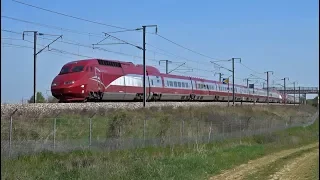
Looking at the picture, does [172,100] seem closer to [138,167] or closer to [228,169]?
[228,169]

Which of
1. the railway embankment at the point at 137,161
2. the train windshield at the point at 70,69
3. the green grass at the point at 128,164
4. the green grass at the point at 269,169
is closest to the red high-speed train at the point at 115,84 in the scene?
the train windshield at the point at 70,69

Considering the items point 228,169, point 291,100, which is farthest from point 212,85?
point 291,100

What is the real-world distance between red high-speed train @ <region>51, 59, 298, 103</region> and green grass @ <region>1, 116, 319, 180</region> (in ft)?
50.9

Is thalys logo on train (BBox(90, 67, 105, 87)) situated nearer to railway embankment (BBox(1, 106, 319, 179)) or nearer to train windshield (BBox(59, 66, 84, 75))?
train windshield (BBox(59, 66, 84, 75))

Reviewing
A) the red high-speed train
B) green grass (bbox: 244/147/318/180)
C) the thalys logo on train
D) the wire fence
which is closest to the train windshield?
the red high-speed train

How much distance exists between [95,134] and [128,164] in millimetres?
9608

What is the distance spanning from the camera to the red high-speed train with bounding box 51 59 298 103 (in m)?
36.8

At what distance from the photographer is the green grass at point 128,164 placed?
13.0 metres

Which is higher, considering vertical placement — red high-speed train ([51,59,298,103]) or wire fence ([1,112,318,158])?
red high-speed train ([51,59,298,103])

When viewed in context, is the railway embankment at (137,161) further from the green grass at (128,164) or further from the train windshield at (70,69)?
the train windshield at (70,69)

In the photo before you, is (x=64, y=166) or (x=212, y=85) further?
(x=212, y=85)

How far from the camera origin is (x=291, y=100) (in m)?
126

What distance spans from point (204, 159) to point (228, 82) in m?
54.4

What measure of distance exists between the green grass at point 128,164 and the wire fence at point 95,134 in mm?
850
